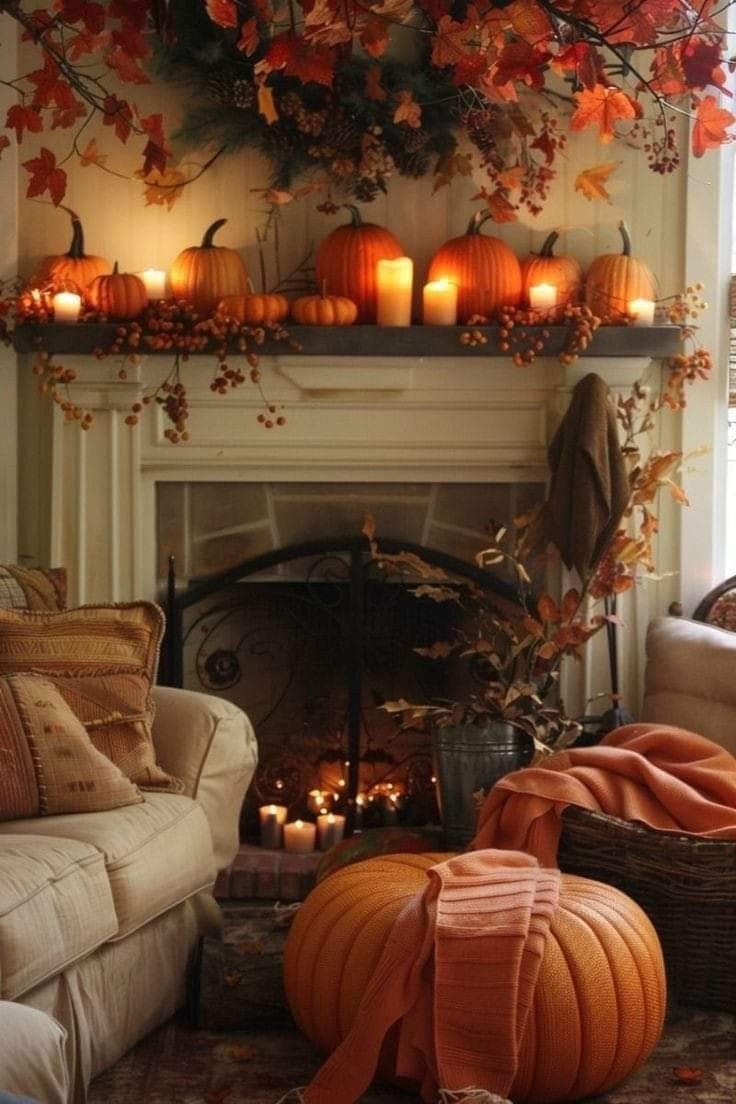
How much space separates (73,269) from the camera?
157 inches

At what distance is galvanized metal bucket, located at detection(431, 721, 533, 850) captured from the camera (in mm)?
3531

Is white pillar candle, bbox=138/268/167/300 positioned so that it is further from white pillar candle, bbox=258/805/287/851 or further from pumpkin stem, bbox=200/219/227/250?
white pillar candle, bbox=258/805/287/851

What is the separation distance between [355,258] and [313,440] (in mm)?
497

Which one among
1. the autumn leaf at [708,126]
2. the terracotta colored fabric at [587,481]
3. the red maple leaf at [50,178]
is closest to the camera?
the autumn leaf at [708,126]

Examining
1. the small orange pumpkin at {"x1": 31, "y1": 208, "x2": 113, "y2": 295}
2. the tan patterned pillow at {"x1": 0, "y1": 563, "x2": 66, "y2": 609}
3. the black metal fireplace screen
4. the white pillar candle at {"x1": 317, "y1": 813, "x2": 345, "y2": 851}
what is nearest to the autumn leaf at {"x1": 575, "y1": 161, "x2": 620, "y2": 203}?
the black metal fireplace screen

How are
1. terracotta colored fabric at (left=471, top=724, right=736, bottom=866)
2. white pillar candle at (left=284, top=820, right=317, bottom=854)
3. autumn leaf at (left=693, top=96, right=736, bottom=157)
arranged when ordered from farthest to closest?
white pillar candle at (left=284, top=820, right=317, bottom=854) < terracotta colored fabric at (left=471, top=724, right=736, bottom=866) < autumn leaf at (left=693, top=96, right=736, bottom=157)

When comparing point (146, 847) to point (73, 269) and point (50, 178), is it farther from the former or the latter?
point (73, 269)

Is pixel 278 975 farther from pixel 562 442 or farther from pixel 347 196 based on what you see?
pixel 347 196

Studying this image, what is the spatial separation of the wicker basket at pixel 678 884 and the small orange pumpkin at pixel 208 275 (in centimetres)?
175

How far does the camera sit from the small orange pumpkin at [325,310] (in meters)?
3.94

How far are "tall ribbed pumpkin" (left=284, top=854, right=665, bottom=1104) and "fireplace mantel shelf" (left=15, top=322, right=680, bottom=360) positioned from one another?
1.66 meters

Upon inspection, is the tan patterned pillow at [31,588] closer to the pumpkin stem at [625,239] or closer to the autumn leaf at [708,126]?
the pumpkin stem at [625,239]

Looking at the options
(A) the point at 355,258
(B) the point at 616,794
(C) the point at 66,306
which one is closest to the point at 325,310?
(A) the point at 355,258

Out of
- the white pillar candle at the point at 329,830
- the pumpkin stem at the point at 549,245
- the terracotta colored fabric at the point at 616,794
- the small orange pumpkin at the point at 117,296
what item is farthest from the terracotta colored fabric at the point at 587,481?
the small orange pumpkin at the point at 117,296
